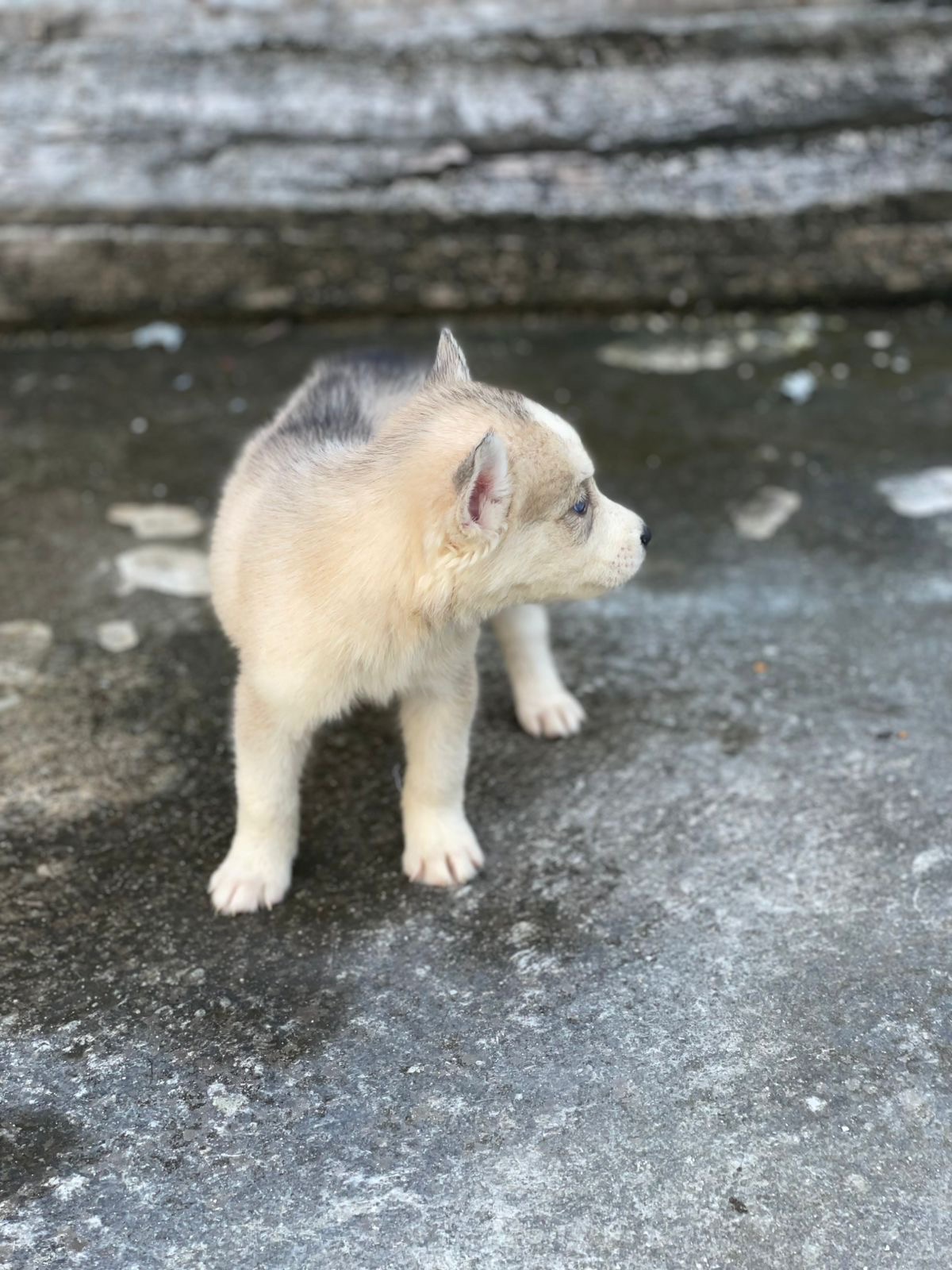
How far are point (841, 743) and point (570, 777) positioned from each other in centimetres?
71

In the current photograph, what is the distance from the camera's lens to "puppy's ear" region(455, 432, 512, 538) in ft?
8.05

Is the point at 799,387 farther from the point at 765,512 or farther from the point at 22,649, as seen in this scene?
the point at 22,649

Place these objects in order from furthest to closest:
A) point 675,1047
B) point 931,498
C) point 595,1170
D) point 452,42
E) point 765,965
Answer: point 452,42
point 931,498
point 765,965
point 675,1047
point 595,1170

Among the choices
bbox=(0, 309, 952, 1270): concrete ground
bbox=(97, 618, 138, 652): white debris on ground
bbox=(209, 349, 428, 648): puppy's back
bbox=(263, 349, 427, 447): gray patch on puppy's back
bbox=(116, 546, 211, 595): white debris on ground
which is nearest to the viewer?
bbox=(0, 309, 952, 1270): concrete ground

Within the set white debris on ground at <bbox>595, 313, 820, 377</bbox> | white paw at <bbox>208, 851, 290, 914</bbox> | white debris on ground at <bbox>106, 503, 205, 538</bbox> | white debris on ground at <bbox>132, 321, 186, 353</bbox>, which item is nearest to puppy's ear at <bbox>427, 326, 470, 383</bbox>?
white paw at <bbox>208, 851, 290, 914</bbox>

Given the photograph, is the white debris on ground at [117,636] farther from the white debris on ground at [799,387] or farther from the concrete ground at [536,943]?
the white debris on ground at [799,387]

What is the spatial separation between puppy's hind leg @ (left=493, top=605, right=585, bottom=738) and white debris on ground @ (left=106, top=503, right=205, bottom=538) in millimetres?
1379

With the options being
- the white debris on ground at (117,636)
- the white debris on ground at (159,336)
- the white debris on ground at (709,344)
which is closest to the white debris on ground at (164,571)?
the white debris on ground at (117,636)

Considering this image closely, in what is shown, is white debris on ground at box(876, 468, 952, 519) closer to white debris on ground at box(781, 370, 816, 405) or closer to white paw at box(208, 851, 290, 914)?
white debris on ground at box(781, 370, 816, 405)

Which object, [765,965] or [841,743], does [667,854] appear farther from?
[841,743]

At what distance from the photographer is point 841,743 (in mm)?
3479

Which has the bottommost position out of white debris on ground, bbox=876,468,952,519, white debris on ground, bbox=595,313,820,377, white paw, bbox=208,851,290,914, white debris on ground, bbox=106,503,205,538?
white debris on ground, bbox=106,503,205,538

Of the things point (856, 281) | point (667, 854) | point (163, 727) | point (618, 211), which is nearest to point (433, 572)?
point (667, 854)

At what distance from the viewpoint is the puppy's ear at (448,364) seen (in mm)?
2912
